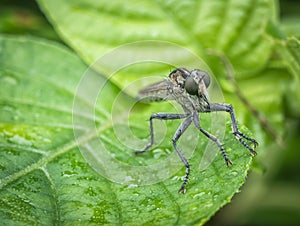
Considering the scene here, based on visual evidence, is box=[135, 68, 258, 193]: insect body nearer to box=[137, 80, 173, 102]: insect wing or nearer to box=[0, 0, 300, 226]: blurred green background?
box=[137, 80, 173, 102]: insect wing

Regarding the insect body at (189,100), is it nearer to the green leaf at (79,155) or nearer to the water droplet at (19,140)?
the green leaf at (79,155)

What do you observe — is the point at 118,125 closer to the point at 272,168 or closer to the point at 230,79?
the point at 230,79

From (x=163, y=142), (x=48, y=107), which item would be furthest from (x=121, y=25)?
(x=163, y=142)

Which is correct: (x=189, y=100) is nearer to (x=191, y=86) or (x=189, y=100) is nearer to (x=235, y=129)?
(x=191, y=86)

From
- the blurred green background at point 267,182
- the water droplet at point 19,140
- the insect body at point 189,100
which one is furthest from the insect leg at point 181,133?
the blurred green background at point 267,182

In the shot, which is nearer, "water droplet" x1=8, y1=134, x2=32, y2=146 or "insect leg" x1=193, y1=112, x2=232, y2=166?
"insect leg" x1=193, y1=112, x2=232, y2=166

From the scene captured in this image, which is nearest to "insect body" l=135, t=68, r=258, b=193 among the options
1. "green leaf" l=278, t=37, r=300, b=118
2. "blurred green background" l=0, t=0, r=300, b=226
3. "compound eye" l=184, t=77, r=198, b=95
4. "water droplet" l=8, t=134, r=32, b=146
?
"compound eye" l=184, t=77, r=198, b=95
